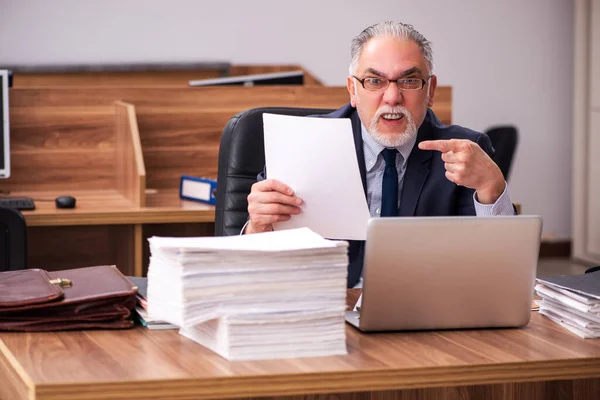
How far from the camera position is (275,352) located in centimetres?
134

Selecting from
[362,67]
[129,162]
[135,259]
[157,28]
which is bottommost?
[135,259]

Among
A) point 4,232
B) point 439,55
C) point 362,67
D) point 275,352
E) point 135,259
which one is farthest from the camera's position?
point 439,55

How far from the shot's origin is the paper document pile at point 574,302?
1.49 m

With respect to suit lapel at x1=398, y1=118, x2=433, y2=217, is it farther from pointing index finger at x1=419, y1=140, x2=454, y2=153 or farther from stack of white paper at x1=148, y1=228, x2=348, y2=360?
stack of white paper at x1=148, y1=228, x2=348, y2=360

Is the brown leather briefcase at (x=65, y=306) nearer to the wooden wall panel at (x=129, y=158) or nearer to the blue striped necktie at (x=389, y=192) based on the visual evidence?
the blue striped necktie at (x=389, y=192)

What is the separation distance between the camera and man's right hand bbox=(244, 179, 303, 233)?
5.63ft

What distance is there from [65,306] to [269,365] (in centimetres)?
38

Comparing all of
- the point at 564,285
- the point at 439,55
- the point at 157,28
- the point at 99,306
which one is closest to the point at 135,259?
the point at 99,306

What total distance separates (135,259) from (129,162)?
33 cm

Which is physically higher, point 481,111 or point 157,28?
point 157,28

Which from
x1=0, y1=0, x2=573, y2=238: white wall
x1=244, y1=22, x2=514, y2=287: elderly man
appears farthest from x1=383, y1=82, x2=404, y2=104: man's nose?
x1=0, y1=0, x2=573, y2=238: white wall

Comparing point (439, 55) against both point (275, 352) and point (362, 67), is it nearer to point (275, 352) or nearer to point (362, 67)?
point (362, 67)

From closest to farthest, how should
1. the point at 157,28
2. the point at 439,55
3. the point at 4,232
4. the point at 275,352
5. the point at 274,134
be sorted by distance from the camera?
the point at 275,352, the point at 274,134, the point at 4,232, the point at 157,28, the point at 439,55

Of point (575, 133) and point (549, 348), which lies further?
point (575, 133)
